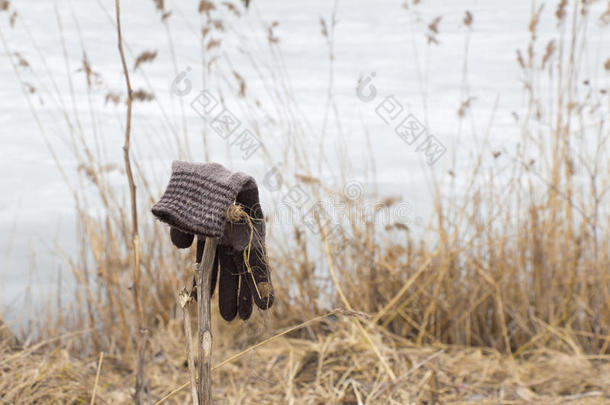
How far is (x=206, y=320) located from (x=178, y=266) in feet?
5.98

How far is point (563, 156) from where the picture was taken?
9.55 feet

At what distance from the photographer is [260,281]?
1.23 metres

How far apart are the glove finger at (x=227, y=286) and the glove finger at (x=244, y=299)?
0.01m

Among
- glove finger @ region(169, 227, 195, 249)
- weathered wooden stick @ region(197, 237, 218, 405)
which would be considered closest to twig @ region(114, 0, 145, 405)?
glove finger @ region(169, 227, 195, 249)

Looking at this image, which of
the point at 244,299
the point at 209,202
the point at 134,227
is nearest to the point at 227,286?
the point at 244,299

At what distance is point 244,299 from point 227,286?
5cm

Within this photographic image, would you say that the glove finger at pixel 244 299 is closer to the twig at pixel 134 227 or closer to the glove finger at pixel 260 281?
the glove finger at pixel 260 281

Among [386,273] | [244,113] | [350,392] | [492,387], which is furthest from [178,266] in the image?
[492,387]

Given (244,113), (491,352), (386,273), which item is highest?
(244,113)

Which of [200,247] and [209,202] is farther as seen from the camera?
[200,247]

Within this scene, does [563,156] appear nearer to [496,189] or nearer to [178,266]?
[496,189]

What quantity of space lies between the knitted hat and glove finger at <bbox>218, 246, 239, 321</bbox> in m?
0.07

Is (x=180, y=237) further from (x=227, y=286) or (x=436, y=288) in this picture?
(x=436, y=288)

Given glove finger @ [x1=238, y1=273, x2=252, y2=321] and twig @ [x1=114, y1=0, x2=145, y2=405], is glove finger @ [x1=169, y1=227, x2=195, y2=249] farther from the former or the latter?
twig @ [x1=114, y1=0, x2=145, y2=405]
